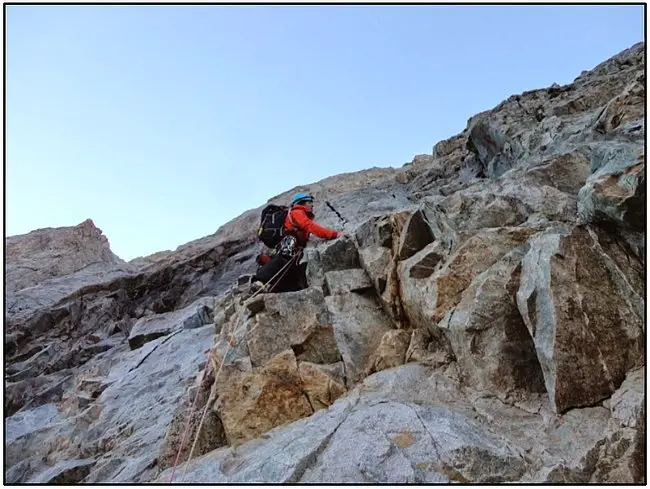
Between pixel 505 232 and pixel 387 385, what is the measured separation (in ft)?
11.2

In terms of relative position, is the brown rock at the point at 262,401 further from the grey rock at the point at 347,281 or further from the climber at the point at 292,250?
the climber at the point at 292,250

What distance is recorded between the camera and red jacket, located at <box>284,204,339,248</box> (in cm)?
1173

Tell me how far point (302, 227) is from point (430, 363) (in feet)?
Result: 18.6

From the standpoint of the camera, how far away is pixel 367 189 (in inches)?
1008

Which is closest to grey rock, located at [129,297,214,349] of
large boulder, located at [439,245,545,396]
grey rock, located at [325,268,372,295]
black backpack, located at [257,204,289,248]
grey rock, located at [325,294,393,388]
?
black backpack, located at [257,204,289,248]

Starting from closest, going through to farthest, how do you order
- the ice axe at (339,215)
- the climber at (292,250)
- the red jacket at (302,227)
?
the climber at (292,250) < the red jacket at (302,227) < the ice axe at (339,215)

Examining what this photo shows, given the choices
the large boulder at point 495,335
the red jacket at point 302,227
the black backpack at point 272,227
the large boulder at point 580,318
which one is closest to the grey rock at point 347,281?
the red jacket at point 302,227

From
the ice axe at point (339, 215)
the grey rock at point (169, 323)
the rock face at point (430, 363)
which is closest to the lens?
the rock face at point (430, 363)

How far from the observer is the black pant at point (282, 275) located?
35.7 feet

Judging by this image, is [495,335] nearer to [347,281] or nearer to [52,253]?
[347,281]

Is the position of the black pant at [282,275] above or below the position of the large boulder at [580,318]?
above

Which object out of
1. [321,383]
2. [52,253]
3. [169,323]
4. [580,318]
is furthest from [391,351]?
[52,253]

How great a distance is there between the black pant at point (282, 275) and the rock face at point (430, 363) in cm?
46

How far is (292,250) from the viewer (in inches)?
457
